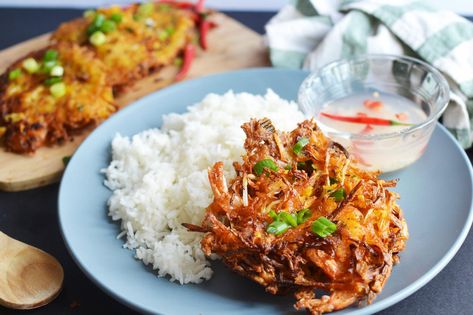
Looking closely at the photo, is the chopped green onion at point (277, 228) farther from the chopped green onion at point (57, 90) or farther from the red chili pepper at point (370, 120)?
the chopped green onion at point (57, 90)

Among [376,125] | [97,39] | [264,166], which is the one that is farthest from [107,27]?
[264,166]

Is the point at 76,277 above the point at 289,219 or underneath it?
underneath

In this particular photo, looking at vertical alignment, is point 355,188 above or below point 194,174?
above

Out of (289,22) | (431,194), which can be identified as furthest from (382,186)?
(289,22)

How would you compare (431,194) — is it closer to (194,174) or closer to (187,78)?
(194,174)

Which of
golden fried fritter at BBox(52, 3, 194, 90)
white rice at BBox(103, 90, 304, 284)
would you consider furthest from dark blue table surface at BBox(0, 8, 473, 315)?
golden fried fritter at BBox(52, 3, 194, 90)

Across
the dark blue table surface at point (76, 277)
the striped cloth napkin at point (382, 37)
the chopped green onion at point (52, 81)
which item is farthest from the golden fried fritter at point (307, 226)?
the chopped green onion at point (52, 81)

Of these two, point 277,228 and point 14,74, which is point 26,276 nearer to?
point 277,228

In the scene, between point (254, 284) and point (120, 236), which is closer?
point (254, 284)
